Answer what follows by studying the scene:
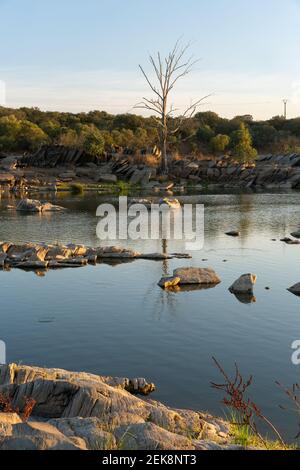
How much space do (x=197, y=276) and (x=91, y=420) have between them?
13944 millimetres

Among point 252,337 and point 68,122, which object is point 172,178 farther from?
point 252,337

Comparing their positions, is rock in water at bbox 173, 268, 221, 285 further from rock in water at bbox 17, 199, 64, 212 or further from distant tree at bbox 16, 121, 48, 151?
distant tree at bbox 16, 121, 48, 151

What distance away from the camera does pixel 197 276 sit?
72.0 ft

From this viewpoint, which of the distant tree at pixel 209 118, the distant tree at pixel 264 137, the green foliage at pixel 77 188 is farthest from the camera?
the distant tree at pixel 209 118

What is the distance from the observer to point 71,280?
2277 cm

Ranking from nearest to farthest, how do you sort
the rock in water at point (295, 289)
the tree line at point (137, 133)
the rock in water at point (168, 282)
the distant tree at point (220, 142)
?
the rock in water at point (295, 289) → the rock in water at point (168, 282) → the tree line at point (137, 133) → the distant tree at point (220, 142)

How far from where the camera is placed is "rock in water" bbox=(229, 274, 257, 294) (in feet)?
66.9

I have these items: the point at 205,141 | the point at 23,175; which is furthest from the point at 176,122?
the point at 205,141

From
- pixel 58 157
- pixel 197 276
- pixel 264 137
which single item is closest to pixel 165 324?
pixel 197 276

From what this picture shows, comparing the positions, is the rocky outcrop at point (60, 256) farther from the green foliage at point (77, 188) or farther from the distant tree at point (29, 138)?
the distant tree at point (29, 138)

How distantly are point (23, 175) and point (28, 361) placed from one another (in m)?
62.2

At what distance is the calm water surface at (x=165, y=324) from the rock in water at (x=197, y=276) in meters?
0.53

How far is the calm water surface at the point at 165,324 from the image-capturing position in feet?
43.1

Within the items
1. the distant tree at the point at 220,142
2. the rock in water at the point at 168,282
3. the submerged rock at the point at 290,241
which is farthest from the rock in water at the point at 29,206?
the distant tree at the point at 220,142
